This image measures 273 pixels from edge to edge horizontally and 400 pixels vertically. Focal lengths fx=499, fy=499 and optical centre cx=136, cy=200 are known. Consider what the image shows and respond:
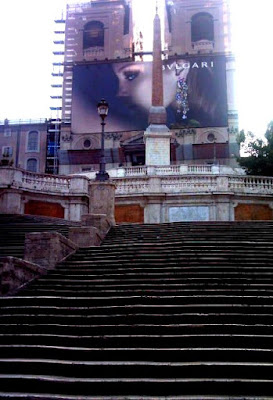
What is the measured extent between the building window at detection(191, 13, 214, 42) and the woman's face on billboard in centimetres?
582

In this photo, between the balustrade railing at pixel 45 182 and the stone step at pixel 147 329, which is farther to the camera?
the balustrade railing at pixel 45 182

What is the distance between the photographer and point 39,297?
335 inches

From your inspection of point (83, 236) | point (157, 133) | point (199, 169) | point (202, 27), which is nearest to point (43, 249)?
point (83, 236)

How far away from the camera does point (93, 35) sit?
6206 centimetres

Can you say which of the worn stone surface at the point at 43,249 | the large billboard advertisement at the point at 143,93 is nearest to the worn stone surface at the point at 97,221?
the worn stone surface at the point at 43,249

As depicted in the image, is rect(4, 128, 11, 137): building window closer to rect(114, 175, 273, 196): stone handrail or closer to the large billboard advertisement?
the large billboard advertisement

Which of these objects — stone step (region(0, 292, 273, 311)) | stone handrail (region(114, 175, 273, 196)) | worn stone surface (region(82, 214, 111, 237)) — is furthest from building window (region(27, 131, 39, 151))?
stone step (region(0, 292, 273, 311))

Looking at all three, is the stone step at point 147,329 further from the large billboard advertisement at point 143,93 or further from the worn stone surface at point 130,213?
the large billboard advertisement at point 143,93

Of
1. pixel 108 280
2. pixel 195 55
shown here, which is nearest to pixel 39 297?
pixel 108 280

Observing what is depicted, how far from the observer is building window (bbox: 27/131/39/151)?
5916 centimetres

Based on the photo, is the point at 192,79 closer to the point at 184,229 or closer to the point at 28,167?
the point at 28,167

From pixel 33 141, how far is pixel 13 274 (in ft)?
170

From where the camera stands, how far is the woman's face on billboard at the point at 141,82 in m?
56.8

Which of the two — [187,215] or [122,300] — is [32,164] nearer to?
[187,215]
